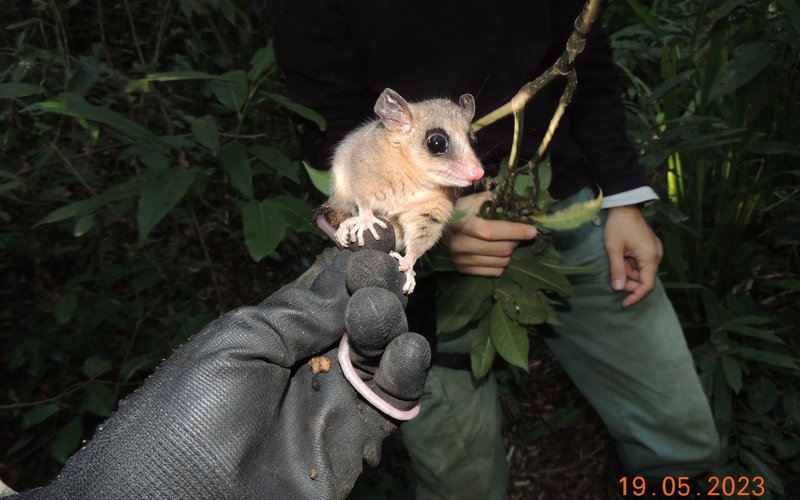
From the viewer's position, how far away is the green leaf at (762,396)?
2.97 m

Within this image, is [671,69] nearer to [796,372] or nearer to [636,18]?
[636,18]

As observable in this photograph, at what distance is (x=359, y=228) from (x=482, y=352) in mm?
733

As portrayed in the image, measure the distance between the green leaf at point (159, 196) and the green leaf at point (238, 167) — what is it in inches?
6.7

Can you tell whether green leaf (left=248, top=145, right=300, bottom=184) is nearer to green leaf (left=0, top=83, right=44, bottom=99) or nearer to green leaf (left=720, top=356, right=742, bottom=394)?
green leaf (left=0, top=83, right=44, bottom=99)

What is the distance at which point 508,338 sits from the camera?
204cm

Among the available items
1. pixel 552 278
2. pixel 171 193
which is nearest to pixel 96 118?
pixel 171 193

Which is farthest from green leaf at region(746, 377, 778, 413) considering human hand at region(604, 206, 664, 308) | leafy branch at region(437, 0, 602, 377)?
leafy branch at region(437, 0, 602, 377)

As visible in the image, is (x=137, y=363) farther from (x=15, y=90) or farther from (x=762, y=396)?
(x=762, y=396)

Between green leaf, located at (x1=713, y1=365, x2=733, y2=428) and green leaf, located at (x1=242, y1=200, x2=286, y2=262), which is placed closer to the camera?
green leaf, located at (x1=242, y1=200, x2=286, y2=262)

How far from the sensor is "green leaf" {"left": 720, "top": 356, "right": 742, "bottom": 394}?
8.76 feet

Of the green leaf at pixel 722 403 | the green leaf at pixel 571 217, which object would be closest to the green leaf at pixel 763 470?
the green leaf at pixel 722 403

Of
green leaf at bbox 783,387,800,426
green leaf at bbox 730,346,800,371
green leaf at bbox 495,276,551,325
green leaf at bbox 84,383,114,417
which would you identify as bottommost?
green leaf at bbox 783,387,800,426

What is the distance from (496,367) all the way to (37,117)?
316 cm
